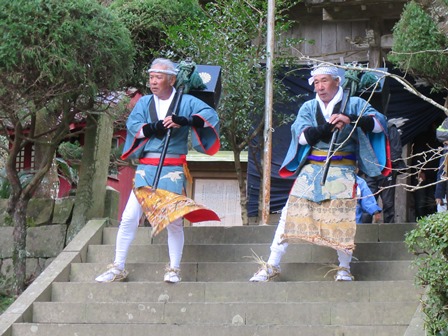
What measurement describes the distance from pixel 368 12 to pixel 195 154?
15.3 feet

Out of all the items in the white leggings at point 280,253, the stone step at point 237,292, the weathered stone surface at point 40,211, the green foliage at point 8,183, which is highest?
the green foliage at point 8,183

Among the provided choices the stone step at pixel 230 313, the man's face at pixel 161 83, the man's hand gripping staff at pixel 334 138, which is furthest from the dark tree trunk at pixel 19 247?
the man's hand gripping staff at pixel 334 138

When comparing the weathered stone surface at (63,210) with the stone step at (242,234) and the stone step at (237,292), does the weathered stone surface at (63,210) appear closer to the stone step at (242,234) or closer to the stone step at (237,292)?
the stone step at (242,234)

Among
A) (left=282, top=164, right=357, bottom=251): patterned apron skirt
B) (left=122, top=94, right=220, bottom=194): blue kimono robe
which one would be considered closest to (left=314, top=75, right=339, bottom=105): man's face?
(left=282, top=164, right=357, bottom=251): patterned apron skirt

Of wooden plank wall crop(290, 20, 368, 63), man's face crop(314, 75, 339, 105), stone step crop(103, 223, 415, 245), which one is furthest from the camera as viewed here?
wooden plank wall crop(290, 20, 368, 63)

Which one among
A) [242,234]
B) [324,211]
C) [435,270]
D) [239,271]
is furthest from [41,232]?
[435,270]

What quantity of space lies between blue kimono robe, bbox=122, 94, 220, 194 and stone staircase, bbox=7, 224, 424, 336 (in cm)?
83

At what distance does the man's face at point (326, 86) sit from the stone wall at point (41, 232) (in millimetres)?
2944

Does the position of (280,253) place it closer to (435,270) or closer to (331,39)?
(435,270)

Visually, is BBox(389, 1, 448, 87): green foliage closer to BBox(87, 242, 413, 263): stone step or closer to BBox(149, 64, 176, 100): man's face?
BBox(87, 242, 413, 263): stone step

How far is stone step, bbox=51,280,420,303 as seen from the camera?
7.62 metres

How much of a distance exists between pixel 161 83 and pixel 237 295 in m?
2.16

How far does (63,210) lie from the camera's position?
1006 cm

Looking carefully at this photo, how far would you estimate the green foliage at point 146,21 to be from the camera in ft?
35.5
